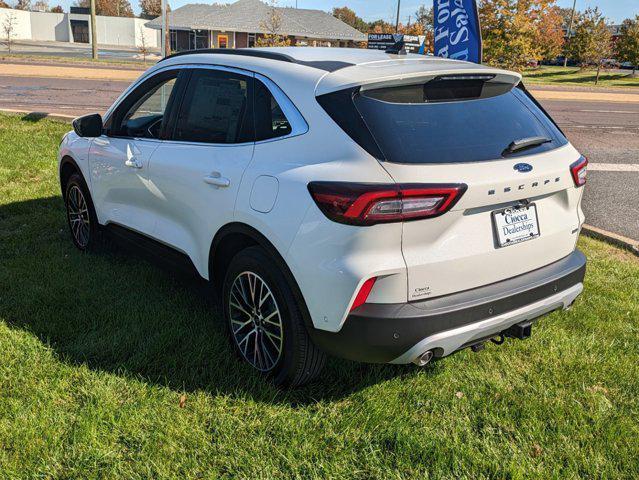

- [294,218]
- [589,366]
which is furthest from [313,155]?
[589,366]

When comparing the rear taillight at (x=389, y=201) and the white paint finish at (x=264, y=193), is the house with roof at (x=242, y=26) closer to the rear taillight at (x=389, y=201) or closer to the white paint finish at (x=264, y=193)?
the white paint finish at (x=264, y=193)

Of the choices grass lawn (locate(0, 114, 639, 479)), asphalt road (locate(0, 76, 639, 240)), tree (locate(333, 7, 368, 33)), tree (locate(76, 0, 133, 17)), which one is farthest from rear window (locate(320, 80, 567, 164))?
tree (locate(333, 7, 368, 33))

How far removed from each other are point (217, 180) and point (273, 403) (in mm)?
1263

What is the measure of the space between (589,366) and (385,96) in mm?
2090

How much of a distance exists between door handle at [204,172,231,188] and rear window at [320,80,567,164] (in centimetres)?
73

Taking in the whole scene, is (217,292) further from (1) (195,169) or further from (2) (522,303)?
(2) (522,303)

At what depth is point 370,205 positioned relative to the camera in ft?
8.20

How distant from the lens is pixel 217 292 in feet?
11.9

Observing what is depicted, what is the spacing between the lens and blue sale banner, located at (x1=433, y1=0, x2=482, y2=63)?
690cm

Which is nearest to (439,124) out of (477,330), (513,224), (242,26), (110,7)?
(513,224)

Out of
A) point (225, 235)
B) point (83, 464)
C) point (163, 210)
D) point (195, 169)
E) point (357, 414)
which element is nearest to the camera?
point (83, 464)

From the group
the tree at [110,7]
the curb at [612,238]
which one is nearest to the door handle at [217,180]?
the curb at [612,238]

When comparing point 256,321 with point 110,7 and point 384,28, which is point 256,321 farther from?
point 110,7

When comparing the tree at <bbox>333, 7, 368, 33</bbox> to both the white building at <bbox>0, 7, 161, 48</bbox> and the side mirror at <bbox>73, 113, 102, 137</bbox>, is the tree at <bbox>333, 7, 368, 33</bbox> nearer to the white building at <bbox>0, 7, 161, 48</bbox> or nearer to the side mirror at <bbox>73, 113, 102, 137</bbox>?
the white building at <bbox>0, 7, 161, 48</bbox>
